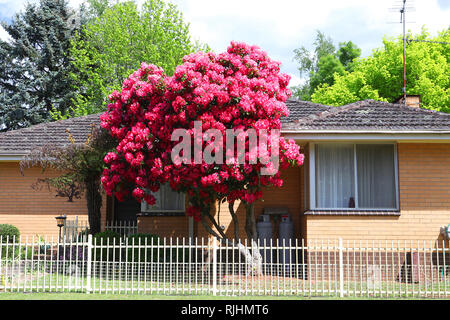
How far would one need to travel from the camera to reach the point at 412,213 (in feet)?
40.1

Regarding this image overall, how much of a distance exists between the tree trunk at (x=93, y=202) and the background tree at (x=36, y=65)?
19.5 meters

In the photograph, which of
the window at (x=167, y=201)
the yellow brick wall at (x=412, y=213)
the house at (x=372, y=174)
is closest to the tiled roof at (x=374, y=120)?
the house at (x=372, y=174)

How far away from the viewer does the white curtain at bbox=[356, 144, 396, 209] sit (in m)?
12.6

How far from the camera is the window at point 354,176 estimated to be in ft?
41.3

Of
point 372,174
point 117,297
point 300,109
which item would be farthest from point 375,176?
point 117,297

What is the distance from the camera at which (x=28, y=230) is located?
51.5 feet

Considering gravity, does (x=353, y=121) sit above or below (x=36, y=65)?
below

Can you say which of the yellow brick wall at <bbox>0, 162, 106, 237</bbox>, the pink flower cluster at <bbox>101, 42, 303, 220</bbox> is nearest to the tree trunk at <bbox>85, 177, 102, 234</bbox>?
the pink flower cluster at <bbox>101, 42, 303, 220</bbox>

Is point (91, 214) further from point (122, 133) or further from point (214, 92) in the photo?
point (214, 92)

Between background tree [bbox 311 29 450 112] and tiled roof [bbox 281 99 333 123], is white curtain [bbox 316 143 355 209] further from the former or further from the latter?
background tree [bbox 311 29 450 112]

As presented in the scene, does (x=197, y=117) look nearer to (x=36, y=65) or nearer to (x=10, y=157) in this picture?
(x=10, y=157)

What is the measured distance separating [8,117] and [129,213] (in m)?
17.7

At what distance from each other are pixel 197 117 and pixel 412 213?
6026mm
